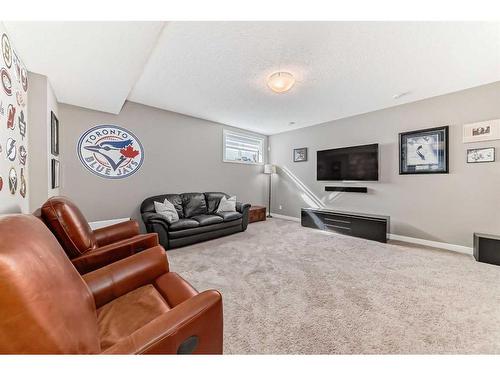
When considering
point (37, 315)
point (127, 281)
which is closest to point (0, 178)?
point (127, 281)

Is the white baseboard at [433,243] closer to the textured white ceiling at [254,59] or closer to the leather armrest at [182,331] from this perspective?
the textured white ceiling at [254,59]

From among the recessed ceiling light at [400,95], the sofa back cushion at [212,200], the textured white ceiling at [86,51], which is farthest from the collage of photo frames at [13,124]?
the recessed ceiling light at [400,95]

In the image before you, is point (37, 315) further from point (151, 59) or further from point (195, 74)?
point (195, 74)

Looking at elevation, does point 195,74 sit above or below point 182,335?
above

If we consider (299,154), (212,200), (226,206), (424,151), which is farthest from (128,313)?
(299,154)

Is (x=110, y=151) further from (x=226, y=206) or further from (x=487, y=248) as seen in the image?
(x=487, y=248)

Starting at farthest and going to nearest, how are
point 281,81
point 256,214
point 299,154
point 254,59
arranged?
point 299,154
point 256,214
point 281,81
point 254,59

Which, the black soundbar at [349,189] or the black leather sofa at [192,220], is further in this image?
the black soundbar at [349,189]

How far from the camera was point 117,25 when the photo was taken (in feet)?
4.95

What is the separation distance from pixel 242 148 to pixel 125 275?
455cm

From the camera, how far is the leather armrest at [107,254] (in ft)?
4.83

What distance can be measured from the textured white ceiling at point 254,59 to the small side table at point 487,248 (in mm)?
2087

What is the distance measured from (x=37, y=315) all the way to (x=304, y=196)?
5037 mm

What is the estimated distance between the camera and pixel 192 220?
3.44 meters
